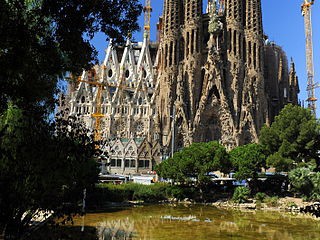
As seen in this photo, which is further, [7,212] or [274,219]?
[274,219]

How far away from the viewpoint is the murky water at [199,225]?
55.2ft

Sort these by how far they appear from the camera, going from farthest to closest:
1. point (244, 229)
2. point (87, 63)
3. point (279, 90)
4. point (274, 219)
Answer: point (279, 90) < point (274, 219) < point (244, 229) < point (87, 63)

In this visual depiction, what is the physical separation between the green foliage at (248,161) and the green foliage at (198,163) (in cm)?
116

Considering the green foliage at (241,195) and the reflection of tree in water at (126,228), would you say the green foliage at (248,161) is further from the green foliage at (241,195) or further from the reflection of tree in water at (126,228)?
the reflection of tree in water at (126,228)

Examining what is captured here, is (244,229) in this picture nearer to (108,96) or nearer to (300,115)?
(300,115)

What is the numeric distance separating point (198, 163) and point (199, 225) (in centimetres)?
1333

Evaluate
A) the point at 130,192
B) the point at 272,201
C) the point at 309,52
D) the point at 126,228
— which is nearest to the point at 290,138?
the point at 272,201

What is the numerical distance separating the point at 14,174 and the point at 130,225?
1301 centimetres

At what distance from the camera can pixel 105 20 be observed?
24.3ft

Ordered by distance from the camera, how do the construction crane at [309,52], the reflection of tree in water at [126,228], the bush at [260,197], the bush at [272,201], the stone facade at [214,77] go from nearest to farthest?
the reflection of tree in water at [126,228], the bush at [272,201], the bush at [260,197], the stone facade at [214,77], the construction crane at [309,52]

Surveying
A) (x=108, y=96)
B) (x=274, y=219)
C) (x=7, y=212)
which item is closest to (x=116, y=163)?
(x=108, y=96)

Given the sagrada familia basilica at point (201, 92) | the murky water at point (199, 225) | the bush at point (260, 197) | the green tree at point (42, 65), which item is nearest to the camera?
the green tree at point (42, 65)

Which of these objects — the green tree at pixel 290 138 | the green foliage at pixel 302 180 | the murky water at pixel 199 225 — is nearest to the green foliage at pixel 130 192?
the murky water at pixel 199 225

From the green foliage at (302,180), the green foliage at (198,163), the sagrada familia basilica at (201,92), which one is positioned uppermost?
the sagrada familia basilica at (201,92)
